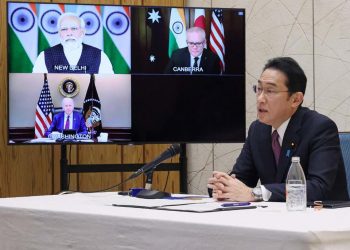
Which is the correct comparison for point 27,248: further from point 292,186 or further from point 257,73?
point 257,73

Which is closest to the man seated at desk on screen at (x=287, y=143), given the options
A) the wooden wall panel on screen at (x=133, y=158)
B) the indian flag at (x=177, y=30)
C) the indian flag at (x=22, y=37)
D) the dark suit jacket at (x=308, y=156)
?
the dark suit jacket at (x=308, y=156)

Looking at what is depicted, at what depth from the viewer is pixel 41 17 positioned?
14.7ft

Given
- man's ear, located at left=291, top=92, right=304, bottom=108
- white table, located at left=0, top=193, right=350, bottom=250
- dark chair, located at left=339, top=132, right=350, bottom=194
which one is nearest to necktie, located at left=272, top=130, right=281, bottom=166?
man's ear, located at left=291, top=92, right=304, bottom=108

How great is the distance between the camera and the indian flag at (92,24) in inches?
179

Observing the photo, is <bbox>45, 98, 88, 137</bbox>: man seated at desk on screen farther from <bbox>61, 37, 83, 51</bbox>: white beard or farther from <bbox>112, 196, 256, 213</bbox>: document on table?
<bbox>112, 196, 256, 213</bbox>: document on table

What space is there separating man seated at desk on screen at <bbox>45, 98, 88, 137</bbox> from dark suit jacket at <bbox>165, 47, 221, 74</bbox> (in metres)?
0.66

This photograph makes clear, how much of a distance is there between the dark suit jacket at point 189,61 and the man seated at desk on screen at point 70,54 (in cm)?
44

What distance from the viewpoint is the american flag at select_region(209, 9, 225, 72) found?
4.73 m

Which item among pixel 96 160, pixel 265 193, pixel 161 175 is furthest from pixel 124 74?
pixel 265 193

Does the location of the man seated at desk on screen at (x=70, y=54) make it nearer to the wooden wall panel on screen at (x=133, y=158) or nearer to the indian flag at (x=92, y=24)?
the indian flag at (x=92, y=24)

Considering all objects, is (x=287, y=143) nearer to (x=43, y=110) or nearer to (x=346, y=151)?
(x=346, y=151)

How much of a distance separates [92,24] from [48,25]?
0.92ft

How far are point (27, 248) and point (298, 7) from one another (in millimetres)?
3103

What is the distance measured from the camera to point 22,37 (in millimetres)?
4480
